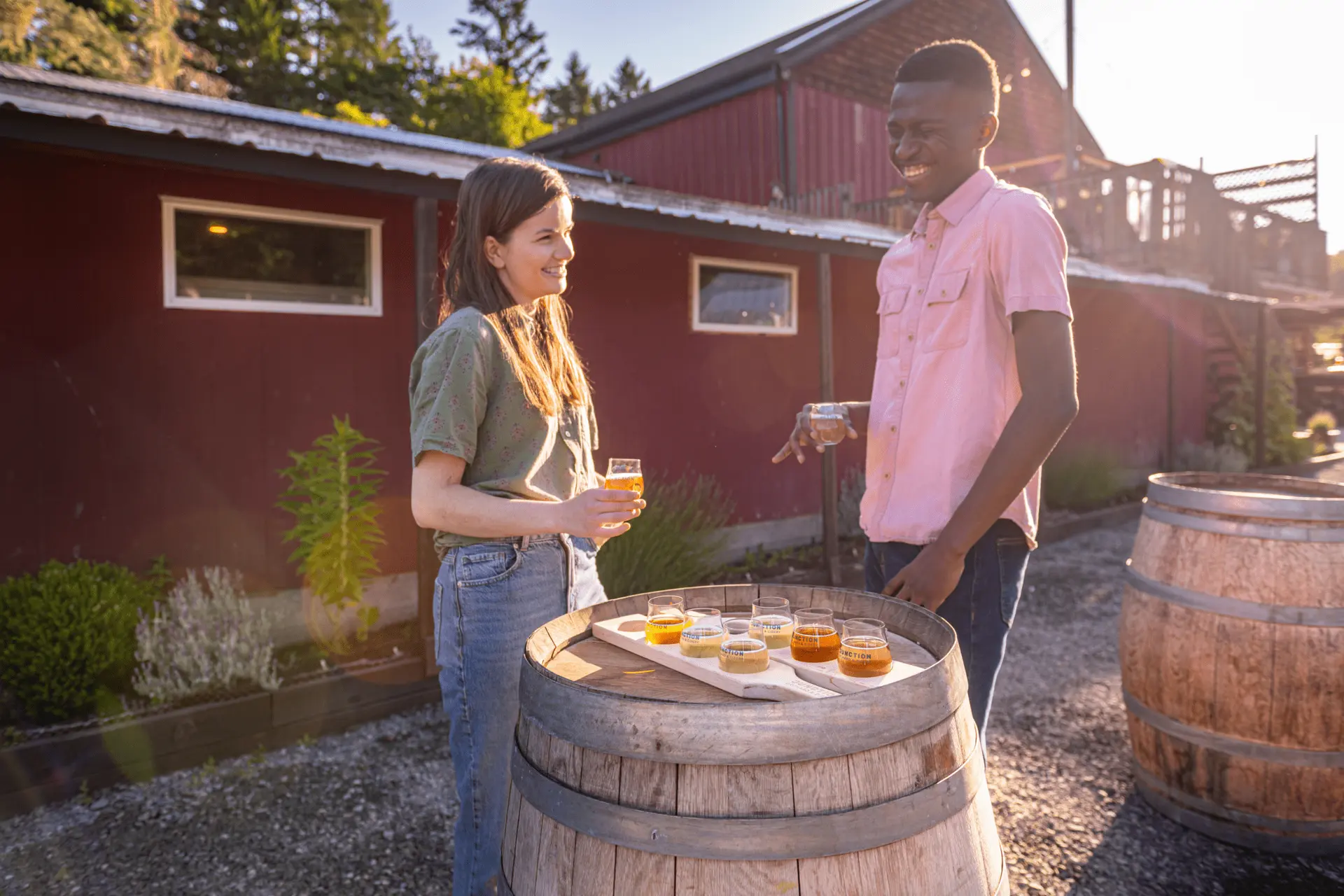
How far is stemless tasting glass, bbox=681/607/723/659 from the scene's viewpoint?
5.14ft

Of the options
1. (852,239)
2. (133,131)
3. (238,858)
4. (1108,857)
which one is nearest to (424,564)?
(238,858)

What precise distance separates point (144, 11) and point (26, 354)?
774 inches

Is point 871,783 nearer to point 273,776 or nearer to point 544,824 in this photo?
point 544,824

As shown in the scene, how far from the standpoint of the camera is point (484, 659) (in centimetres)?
186

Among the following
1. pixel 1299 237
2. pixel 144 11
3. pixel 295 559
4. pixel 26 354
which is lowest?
pixel 295 559

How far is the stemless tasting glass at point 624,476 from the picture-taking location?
2.08 m

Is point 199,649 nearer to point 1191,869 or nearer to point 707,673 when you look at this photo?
point 707,673

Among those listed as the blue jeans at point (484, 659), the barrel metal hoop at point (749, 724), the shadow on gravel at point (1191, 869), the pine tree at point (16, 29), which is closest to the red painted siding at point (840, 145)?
the shadow on gravel at point (1191, 869)

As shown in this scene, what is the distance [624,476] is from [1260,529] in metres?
2.35

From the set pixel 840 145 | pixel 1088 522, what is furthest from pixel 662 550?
pixel 840 145

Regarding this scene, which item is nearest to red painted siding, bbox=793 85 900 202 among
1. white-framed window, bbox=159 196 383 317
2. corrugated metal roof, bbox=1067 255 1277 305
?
corrugated metal roof, bbox=1067 255 1277 305

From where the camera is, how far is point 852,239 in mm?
7414

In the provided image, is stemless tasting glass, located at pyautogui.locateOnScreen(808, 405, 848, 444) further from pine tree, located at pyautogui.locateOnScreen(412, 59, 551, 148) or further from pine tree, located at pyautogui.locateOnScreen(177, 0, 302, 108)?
pine tree, located at pyautogui.locateOnScreen(177, 0, 302, 108)

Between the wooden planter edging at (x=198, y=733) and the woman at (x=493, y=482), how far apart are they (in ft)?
9.09
